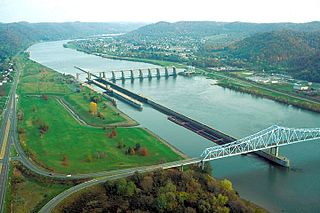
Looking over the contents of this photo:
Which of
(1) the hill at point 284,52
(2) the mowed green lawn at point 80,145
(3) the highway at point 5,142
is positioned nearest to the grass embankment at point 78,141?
(2) the mowed green lawn at point 80,145

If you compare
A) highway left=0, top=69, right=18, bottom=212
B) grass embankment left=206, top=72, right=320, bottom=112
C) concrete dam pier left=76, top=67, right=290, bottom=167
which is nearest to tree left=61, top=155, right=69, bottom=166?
highway left=0, top=69, right=18, bottom=212

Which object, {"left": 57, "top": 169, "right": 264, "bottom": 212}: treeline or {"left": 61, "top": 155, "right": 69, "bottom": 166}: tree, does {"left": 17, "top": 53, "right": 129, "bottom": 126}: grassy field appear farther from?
{"left": 57, "top": 169, "right": 264, "bottom": 212}: treeline

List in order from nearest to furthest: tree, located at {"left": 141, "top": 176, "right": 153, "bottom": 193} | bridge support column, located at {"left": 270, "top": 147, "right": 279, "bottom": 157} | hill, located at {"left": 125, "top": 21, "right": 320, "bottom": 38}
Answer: tree, located at {"left": 141, "top": 176, "right": 153, "bottom": 193}, bridge support column, located at {"left": 270, "top": 147, "right": 279, "bottom": 157}, hill, located at {"left": 125, "top": 21, "right": 320, "bottom": 38}

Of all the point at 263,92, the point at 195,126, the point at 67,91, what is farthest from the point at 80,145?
the point at 263,92

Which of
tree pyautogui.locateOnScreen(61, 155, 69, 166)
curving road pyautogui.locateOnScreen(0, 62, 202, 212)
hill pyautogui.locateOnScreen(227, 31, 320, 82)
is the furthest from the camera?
hill pyautogui.locateOnScreen(227, 31, 320, 82)

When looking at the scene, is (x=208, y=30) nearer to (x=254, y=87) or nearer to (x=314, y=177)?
(x=254, y=87)

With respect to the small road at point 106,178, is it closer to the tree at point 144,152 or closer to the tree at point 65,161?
the tree at point 144,152

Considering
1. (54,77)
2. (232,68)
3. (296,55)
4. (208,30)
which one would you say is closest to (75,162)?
(54,77)

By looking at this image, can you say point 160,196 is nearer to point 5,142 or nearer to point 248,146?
point 248,146
